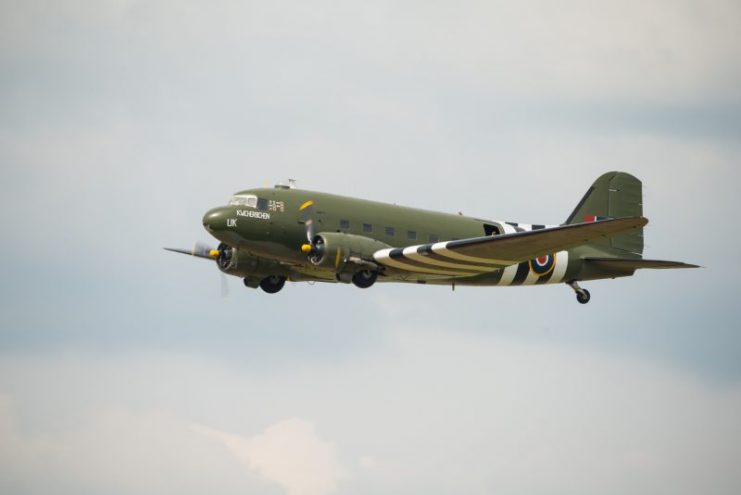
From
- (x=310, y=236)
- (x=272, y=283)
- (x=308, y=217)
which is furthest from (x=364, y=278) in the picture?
(x=272, y=283)

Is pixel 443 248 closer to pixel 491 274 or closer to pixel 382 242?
pixel 382 242

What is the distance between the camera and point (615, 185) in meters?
39.2

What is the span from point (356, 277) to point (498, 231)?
21.3ft

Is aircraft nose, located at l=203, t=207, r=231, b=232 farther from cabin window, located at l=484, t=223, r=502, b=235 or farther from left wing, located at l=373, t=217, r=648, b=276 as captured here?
cabin window, located at l=484, t=223, r=502, b=235

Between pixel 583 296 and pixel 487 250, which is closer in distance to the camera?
pixel 487 250

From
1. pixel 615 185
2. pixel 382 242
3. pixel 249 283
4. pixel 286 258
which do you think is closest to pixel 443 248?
pixel 382 242

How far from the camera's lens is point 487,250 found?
3256cm

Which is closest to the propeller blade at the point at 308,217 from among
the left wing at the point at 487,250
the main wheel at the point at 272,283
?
the left wing at the point at 487,250

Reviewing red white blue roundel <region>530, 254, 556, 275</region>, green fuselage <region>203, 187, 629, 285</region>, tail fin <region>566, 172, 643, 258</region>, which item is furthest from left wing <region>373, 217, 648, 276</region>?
tail fin <region>566, 172, 643, 258</region>

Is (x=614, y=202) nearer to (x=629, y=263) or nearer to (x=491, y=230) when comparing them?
(x=629, y=263)

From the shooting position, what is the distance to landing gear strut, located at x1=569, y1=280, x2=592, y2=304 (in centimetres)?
3803

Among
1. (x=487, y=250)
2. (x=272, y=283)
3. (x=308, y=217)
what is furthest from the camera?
(x=272, y=283)

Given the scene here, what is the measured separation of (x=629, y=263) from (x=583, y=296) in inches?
79.9

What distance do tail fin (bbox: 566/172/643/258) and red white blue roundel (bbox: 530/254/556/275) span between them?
2.17 m
